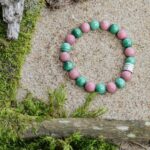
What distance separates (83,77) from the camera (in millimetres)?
5473

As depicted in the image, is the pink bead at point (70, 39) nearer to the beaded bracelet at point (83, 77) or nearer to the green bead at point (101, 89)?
the beaded bracelet at point (83, 77)

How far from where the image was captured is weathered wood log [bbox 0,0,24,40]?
16.6ft

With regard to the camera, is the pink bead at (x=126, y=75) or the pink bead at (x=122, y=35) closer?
the pink bead at (x=126, y=75)

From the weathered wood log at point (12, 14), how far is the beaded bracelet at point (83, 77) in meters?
0.47

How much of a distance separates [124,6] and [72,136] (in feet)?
4.57

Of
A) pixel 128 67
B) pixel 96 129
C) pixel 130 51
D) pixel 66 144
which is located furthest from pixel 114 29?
pixel 66 144

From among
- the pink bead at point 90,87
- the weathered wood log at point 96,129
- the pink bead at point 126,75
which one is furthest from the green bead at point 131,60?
the weathered wood log at point 96,129

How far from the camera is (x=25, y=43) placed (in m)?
5.42

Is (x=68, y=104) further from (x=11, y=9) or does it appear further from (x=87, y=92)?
(x=11, y=9)

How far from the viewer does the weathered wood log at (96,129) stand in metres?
4.99

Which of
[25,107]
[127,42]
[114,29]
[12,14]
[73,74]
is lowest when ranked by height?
[25,107]

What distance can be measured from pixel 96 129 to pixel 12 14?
3.35 ft

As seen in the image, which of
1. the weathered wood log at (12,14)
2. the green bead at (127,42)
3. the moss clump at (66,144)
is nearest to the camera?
the moss clump at (66,144)

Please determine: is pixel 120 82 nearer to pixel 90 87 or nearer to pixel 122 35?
pixel 90 87
